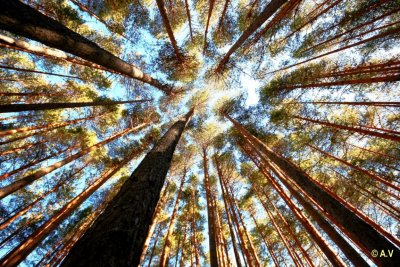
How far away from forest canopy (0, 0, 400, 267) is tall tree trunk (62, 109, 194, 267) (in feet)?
2.32

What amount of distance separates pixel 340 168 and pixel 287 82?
4761 millimetres

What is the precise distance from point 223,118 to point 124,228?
1398 cm

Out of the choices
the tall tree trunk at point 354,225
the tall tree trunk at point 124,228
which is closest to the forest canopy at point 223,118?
the tall tree trunk at point 354,225

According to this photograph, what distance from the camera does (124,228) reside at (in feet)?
5.95

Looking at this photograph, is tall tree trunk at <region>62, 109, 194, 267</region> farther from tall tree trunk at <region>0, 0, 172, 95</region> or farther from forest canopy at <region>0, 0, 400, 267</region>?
tall tree trunk at <region>0, 0, 172, 95</region>

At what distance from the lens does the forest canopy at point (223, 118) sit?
23.1 feet

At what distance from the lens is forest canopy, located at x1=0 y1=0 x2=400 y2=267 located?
7027mm

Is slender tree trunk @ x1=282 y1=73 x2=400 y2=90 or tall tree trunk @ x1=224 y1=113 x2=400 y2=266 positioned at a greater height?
slender tree trunk @ x1=282 y1=73 x2=400 y2=90

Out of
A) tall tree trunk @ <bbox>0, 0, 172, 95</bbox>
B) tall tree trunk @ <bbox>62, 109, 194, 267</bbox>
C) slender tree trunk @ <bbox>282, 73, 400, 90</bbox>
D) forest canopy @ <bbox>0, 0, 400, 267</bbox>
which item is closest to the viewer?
tall tree trunk @ <bbox>62, 109, 194, 267</bbox>

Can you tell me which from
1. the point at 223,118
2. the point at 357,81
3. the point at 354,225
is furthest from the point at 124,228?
the point at 223,118

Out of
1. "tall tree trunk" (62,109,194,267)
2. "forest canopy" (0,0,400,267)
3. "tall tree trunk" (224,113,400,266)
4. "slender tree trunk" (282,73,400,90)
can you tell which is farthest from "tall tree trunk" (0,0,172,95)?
"slender tree trunk" (282,73,400,90)

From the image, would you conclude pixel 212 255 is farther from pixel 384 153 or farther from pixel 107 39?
pixel 107 39

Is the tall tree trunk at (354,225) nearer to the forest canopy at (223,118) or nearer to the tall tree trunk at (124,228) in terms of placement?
Result: the forest canopy at (223,118)

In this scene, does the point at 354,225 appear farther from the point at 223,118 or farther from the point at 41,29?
the point at 223,118
